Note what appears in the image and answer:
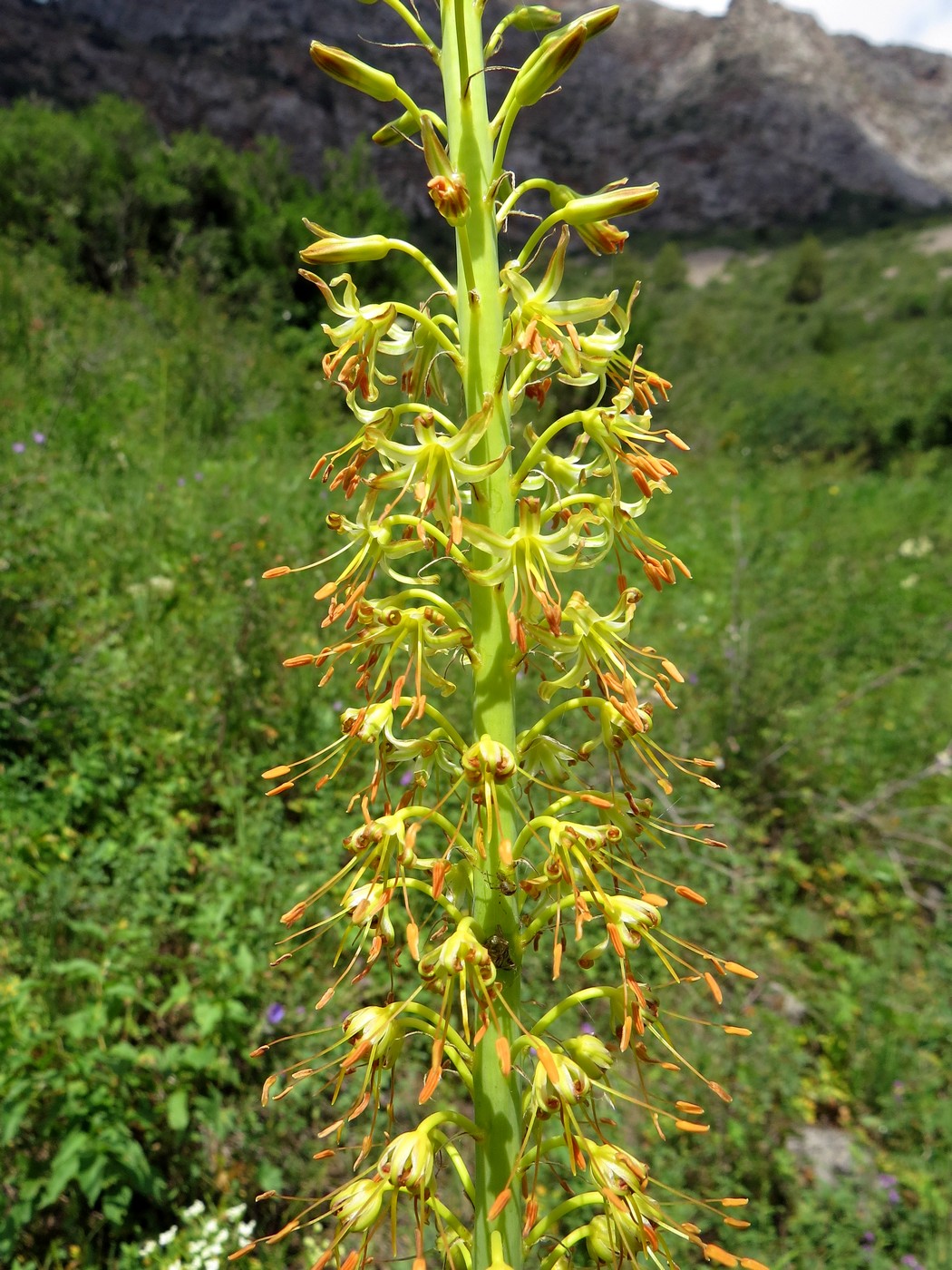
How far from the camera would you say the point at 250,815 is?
4508mm

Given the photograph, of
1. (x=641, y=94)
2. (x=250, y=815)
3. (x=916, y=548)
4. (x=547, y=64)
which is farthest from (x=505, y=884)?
(x=641, y=94)

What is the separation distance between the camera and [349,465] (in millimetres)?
1564

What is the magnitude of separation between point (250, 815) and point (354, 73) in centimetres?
369

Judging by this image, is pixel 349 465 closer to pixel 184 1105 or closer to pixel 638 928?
pixel 638 928

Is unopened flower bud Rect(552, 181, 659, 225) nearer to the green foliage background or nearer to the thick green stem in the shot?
the thick green stem

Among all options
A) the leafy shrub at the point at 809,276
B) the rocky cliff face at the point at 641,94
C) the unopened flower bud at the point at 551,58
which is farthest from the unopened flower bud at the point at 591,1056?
the leafy shrub at the point at 809,276

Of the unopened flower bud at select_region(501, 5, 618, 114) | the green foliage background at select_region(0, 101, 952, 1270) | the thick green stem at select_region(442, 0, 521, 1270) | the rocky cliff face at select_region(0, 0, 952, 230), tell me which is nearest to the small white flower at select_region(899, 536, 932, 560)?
the green foliage background at select_region(0, 101, 952, 1270)

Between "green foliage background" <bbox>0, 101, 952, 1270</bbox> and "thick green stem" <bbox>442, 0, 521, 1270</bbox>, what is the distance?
2033mm

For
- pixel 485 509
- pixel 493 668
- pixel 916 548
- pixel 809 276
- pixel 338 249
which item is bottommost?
pixel 809 276

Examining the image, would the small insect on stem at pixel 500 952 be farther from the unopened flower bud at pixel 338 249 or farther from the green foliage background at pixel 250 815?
the green foliage background at pixel 250 815

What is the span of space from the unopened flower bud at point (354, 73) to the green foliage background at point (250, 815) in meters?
2.97

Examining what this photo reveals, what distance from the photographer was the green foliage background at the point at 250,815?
10.6 feet

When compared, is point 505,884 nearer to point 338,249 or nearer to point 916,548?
point 338,249

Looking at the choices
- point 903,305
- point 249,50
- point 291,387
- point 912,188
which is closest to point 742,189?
point 912,188
